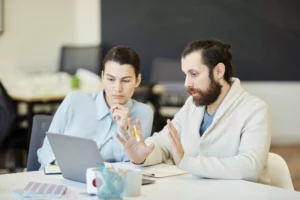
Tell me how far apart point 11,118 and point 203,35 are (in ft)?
9.77

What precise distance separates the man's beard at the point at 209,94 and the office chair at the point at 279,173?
38cm


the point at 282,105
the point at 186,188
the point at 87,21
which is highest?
the point at 87,21

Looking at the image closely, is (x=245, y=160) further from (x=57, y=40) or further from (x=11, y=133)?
(x=57, y=40)

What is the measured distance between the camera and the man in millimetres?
2746

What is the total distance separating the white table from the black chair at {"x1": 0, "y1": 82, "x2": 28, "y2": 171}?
8.08ft

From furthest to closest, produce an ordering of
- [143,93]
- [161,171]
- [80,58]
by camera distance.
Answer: [80,58], [143,93], [161,171]

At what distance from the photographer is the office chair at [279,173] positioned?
2893mm

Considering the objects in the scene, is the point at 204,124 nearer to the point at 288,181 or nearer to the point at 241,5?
the point at 288,181

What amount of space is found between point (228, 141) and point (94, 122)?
0.74 meters

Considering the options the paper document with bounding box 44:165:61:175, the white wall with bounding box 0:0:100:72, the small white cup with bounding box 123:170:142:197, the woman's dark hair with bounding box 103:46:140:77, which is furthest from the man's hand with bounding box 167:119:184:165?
the white wall with bounding box 0:0:100:72

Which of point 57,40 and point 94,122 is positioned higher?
point 57,40

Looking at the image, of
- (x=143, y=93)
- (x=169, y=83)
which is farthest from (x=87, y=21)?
(x=143, y=93)

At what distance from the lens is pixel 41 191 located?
2.41 meters

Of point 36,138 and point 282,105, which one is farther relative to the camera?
point 282,105
